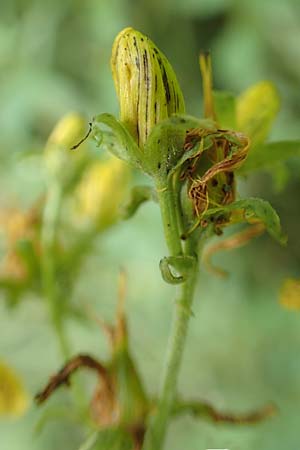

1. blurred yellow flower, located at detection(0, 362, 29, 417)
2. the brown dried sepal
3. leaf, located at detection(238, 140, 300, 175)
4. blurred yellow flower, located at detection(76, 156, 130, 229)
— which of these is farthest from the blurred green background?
the brown dried sepal

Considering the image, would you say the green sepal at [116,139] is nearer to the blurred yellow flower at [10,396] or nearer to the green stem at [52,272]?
the green stem at [52,272]

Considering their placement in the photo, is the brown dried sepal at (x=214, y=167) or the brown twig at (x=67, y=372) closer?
the brown dried sepal at (x=214, y=167)

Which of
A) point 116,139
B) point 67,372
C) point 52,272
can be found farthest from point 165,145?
point 52,272

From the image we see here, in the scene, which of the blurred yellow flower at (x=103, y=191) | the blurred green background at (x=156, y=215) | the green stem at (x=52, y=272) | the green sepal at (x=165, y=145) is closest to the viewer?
the green sepal at (x=165, y=145)

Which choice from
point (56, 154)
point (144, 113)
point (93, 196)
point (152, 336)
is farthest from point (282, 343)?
point (144, 113)

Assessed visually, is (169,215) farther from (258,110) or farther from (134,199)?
(258,110)

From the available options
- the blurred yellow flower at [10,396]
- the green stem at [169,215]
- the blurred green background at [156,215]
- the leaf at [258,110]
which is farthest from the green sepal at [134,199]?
the blurred green background at [156,215]

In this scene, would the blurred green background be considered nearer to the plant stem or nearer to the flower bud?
the plant stem
